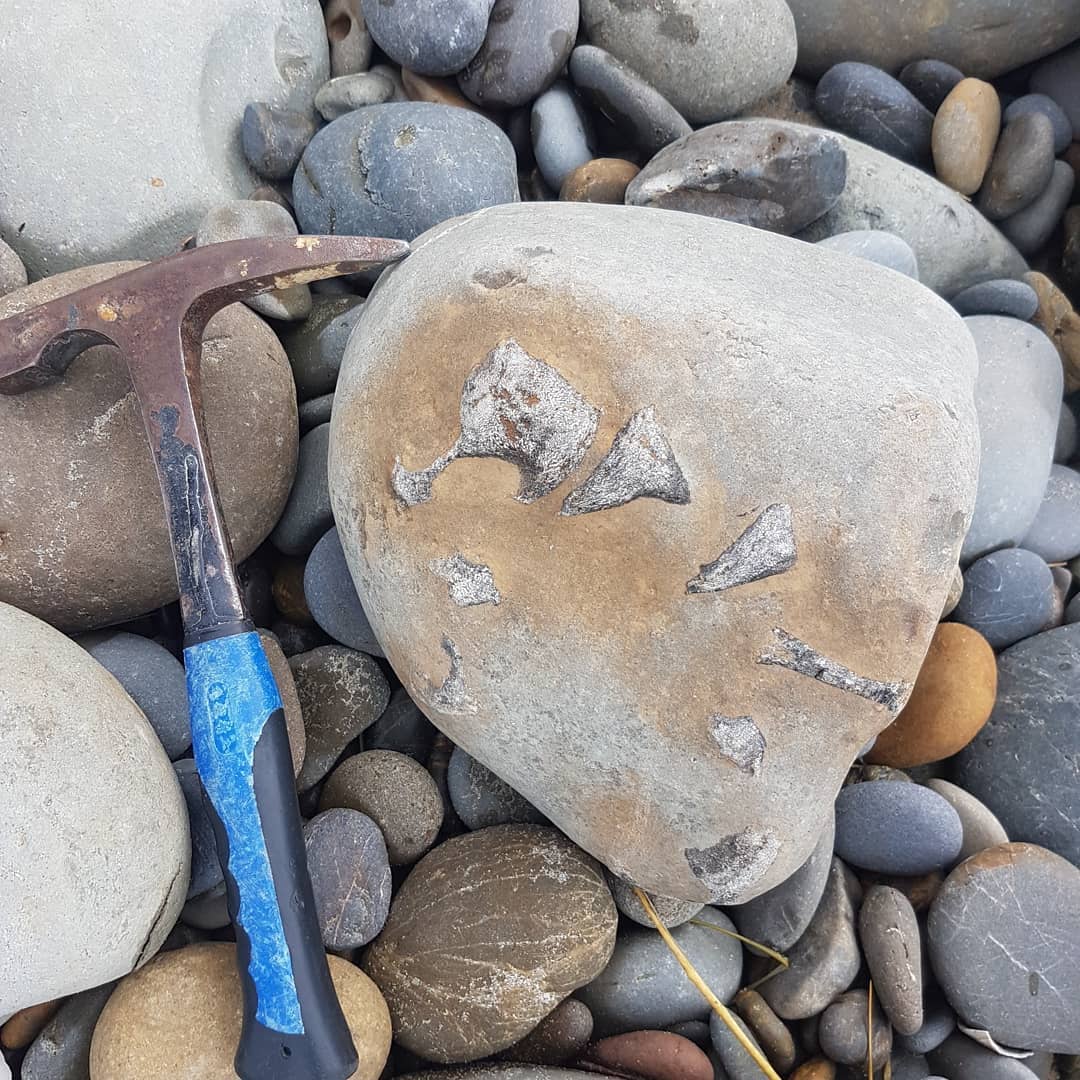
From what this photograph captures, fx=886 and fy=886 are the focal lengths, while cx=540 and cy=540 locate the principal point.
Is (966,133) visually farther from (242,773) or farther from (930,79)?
(242,773)

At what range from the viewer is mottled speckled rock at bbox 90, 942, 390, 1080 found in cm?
152

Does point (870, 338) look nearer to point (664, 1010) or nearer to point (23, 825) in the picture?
point (664, 1010)

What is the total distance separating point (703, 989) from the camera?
178 cm

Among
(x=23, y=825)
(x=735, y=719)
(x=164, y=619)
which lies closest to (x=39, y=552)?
(x=164, y=619)

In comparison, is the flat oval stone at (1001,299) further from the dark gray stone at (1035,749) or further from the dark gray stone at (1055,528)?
the dark gray stone at (1035,749)

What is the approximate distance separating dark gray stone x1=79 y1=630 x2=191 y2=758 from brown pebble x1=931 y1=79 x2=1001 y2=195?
7.76 feet

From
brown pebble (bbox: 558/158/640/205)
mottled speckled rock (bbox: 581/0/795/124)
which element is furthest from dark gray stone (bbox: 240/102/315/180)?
mottled speckled rock (bbox: 581/0/795/124)

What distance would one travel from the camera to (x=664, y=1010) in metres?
1.83

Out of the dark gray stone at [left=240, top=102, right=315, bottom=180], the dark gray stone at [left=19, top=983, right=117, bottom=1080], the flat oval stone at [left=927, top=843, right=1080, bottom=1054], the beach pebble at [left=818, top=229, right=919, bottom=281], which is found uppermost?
the dark gray stone at [left=240, top=102, right=315, bottom=180]

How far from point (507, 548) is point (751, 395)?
1.52 feet

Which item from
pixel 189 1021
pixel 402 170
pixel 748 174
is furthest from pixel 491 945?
pixel 748 174

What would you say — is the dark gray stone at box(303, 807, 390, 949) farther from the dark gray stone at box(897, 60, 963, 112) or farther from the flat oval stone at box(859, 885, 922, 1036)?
the dark gray stone at box(897, 60, 963, 112)

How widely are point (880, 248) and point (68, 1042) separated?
2380mm

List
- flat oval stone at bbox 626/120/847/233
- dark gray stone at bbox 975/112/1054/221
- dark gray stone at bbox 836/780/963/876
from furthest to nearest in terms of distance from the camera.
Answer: dark gray stone at bbox 975/112/1054/221 → flat oval stone at bbox 626/120/847/233 → dark gray stone at bbox 836/780/963/876
